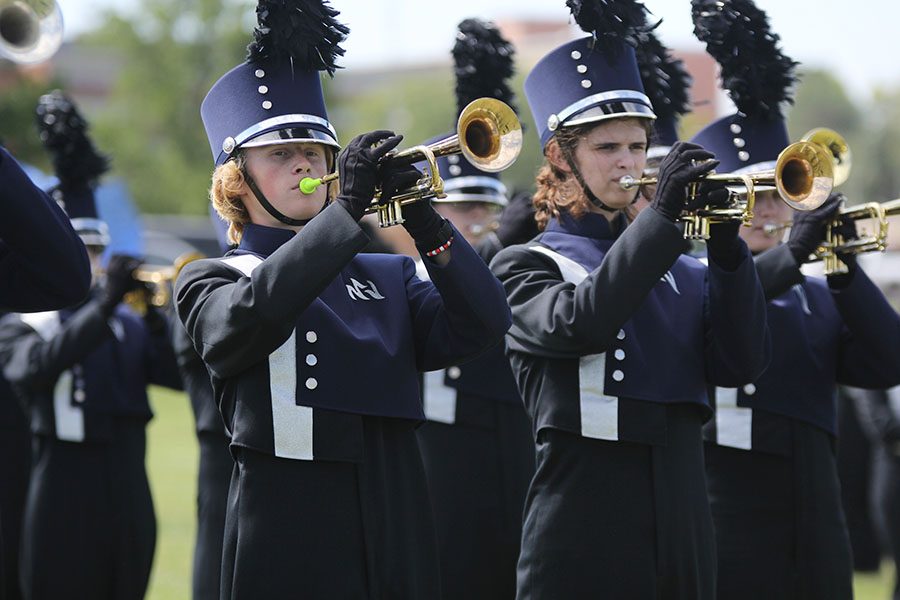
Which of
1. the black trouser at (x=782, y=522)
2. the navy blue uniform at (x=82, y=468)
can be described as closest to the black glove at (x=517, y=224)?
the black trouser at (x=782, y=522)

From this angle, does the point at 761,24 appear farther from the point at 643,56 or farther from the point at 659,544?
the point at 659,544

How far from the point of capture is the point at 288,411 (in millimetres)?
3914

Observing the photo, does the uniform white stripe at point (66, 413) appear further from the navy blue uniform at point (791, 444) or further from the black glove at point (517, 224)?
the navy blue uniform at point (791, 444)

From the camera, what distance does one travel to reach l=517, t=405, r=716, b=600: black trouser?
432 centimetres

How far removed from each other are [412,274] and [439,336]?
0.81ft

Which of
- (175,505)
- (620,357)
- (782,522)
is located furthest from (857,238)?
(175,505)

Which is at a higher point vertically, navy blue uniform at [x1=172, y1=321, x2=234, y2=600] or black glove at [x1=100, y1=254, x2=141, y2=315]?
black glove at [x1=100, y1=254, x2=141, y2=315]

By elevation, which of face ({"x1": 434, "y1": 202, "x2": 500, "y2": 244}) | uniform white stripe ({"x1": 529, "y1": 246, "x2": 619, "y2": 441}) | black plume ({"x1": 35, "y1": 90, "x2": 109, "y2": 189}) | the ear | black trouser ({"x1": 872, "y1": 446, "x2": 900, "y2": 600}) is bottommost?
black trouser ({"x1": 872, "y1": 446, "x2": 900, "y2": 600})

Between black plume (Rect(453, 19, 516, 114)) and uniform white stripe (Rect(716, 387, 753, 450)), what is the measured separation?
1773 mm

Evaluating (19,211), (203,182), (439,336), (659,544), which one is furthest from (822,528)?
(203,182)

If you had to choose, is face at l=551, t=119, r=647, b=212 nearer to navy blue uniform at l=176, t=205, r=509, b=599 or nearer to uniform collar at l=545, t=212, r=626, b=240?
uniform collar at l=545, t=212, r=626, b=240

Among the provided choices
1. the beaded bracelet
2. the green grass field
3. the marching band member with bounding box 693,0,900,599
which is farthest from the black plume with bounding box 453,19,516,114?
the green grass field

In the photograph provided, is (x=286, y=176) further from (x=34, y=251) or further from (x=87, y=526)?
(x=87, y=526)

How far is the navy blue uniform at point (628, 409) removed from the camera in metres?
4.28
